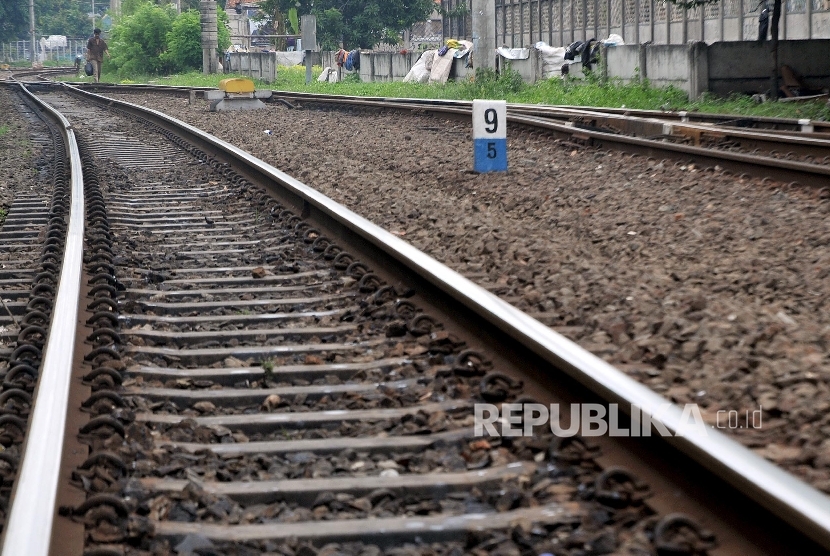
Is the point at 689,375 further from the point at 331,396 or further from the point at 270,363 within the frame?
the point at 270,363

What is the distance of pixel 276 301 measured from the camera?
5.54 metres

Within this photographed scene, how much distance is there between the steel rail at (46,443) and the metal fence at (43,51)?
99216mm

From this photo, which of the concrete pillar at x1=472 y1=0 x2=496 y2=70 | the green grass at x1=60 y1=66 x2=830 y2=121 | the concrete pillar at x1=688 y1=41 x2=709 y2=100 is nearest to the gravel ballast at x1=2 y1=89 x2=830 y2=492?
the green grass at x1=60 y1=66 x2=830 y2=121

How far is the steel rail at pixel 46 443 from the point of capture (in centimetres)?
256

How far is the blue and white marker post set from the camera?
35.0 ft

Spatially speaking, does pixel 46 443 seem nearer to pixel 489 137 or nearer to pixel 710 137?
pixel 489 137

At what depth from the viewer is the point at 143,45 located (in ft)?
172

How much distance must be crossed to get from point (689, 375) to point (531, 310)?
1203 mm

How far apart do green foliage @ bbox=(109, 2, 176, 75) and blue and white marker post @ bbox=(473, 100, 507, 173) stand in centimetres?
4334

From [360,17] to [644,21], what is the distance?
73.7 ft

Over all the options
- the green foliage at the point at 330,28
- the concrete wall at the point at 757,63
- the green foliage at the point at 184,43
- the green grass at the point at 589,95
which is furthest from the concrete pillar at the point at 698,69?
the green foliage at the point at 184,43

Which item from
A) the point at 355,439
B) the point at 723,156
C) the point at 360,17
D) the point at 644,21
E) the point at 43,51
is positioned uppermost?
the point at 43,51

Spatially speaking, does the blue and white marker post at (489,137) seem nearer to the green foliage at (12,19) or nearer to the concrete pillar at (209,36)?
the concrete pillar at (209,36)

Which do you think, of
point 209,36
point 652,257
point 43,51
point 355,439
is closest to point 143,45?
point 209,36
